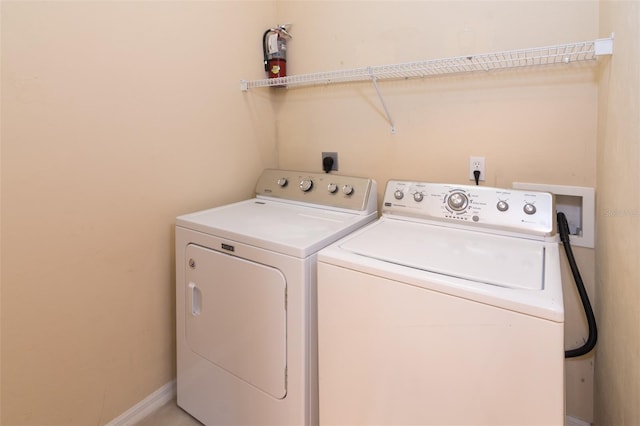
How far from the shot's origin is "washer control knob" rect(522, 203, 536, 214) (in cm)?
128

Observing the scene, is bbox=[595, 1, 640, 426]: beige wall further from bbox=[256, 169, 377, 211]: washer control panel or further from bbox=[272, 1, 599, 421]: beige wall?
bbox=[256, 169, 377, 211]: washer control panel

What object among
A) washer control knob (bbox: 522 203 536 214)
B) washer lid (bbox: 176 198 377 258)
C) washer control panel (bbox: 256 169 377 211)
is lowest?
washer lid (bbox: 176 198 377 258)

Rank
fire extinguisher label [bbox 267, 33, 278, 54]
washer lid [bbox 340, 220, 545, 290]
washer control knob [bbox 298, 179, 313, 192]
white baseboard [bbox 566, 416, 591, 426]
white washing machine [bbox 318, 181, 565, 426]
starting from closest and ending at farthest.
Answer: white washing machine [bbox 318, 181, 565, 426] → washer lid [bbox 340, 220, 545, 290] → white baseboard [bbox 566, 416, 591, 426] → washer control knob [bbox 298, 179, 313, 192] → fire extinguisher label [bbox 267, 33, 278, 54]

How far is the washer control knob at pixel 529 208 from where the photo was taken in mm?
1279

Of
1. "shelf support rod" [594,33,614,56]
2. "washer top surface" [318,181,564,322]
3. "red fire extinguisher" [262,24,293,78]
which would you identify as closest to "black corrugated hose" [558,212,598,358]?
"washer top surface" [318,181,564,322]

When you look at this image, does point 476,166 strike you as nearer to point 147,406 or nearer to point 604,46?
point 604,46

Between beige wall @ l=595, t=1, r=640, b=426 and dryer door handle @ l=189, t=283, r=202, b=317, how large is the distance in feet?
4.83

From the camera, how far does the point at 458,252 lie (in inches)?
45.6

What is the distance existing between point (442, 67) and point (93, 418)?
2139 millimetres

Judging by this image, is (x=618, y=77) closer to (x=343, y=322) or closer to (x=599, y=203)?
(x=599, y=203)

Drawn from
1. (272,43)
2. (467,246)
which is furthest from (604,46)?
(272,43)

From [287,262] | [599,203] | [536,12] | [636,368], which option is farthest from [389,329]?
[536,12]

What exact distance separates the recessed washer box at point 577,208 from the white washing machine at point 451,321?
0.21 m

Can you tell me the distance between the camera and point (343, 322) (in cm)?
112
